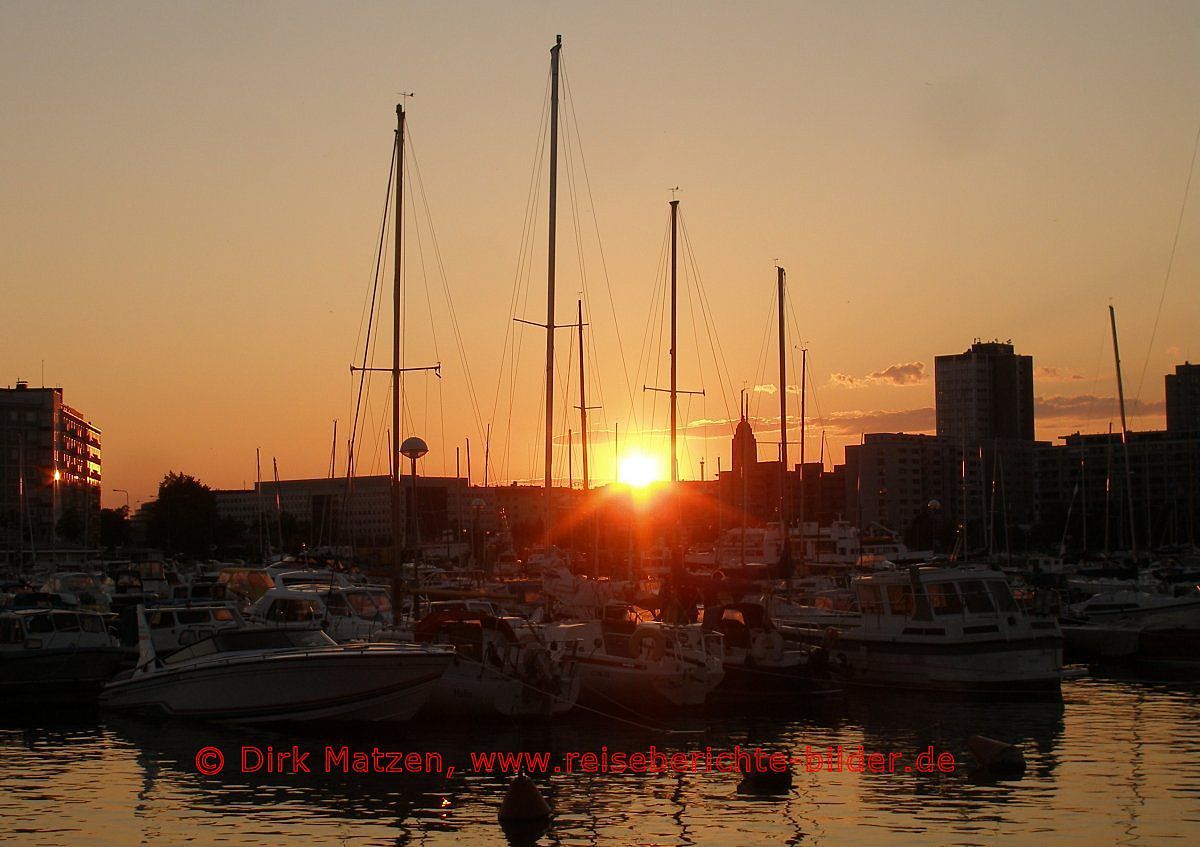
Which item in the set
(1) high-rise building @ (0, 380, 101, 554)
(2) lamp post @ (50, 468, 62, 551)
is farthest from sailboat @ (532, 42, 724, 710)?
(1) high-rise building @ (0, 380, 101, 554)

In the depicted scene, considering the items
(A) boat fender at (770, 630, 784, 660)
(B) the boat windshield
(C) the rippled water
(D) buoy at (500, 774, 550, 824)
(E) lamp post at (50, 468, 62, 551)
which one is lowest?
(C) the rippled water

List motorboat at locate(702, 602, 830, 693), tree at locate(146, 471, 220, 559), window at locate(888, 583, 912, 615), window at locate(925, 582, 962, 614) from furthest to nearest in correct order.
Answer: tree at locate(146, 471, 220, 559), window at locate(888, 583, 912, 615), window at locate(925, 582, 962, 614), motorboat at locate(702, 602, 830, 693)

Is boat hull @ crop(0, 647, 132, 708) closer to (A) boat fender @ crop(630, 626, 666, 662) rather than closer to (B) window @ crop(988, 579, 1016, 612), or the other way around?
(A) boat fender @ crop(630, 626, 666, 662)

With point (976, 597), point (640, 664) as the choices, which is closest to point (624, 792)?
point (640, 664)

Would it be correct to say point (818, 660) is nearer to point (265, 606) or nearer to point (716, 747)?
point (716, 747)

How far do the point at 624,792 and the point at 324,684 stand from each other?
924 cm

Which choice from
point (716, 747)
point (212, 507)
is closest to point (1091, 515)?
point (212, 507)

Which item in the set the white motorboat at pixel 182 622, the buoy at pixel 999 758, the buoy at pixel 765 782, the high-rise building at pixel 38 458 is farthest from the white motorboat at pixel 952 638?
the high-rise building at pixel 38 458

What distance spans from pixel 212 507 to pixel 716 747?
138777 millimetres

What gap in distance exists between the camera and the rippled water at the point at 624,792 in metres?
21.3

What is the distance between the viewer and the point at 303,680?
3127 centimetres

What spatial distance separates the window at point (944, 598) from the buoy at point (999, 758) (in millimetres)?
13844

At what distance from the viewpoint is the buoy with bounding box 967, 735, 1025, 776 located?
87.7 feet

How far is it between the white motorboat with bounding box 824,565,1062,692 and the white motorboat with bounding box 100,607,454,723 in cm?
1627
